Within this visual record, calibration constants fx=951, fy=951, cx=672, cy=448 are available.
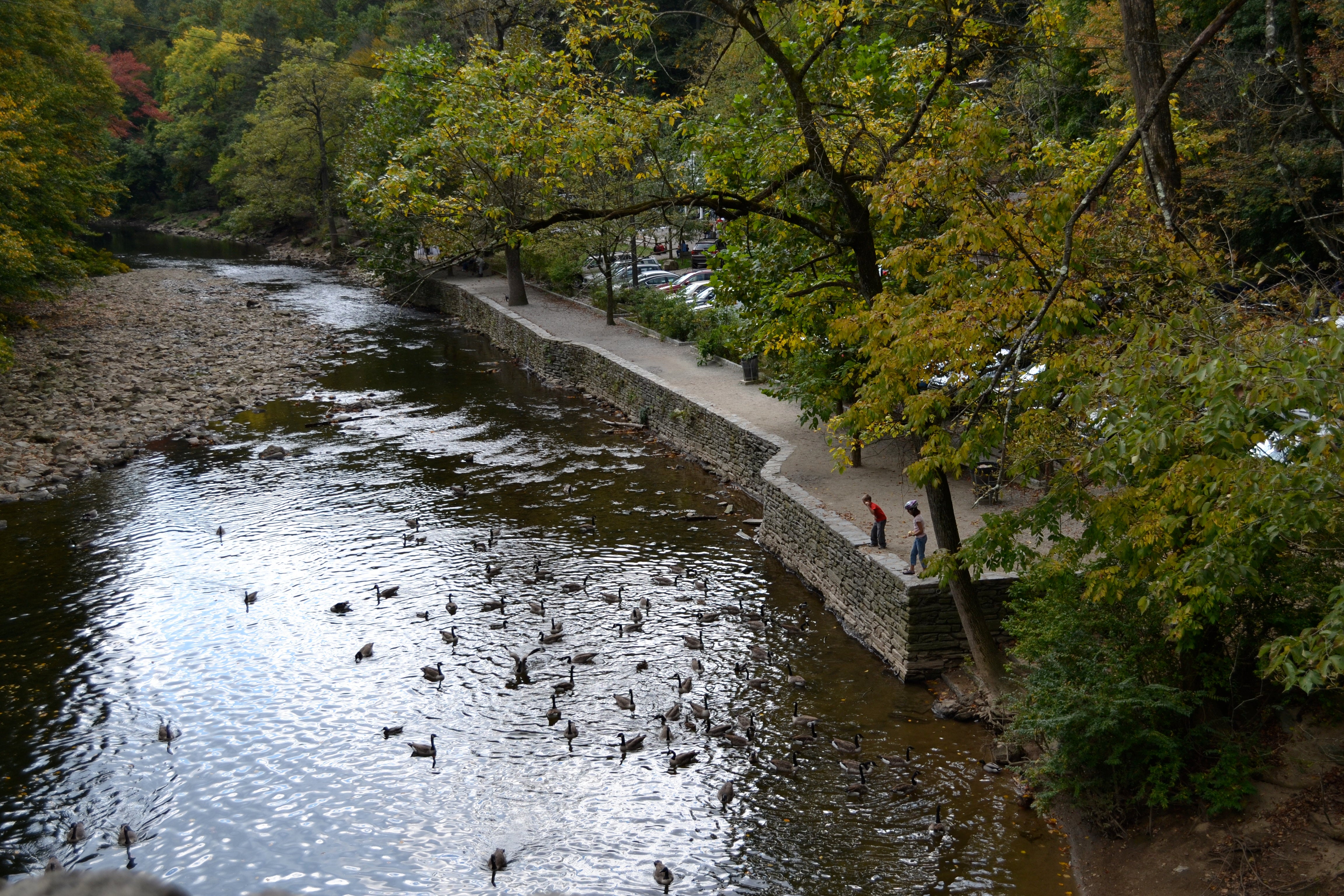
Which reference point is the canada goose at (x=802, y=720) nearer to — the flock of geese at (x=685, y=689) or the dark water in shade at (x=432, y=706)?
the flock of geese at (x=685, y=689)

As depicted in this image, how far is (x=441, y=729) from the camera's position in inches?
476

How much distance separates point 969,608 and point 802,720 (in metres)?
2.54

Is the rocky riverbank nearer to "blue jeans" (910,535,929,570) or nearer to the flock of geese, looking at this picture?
the flock of geese

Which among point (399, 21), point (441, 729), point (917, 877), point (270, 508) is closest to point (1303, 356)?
point (917, 877)

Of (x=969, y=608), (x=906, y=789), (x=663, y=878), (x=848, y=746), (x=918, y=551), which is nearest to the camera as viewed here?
(x=663, y=878)

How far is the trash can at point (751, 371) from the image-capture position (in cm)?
2456

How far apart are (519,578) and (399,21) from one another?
57.9 metres

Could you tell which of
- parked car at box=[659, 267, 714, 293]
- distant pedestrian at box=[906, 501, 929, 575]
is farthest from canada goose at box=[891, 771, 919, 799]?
parked car at box=[659, 267, 714, 293]

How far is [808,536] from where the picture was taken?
628 inches

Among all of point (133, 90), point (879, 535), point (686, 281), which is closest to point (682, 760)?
point (879, 535)

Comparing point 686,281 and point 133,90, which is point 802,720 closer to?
point 686,281

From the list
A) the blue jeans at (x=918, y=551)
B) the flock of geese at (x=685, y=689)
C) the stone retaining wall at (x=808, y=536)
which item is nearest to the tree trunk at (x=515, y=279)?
the stone retaining wall at (x=808, y=536)

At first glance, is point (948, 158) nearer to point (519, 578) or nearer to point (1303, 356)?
point (1303, 356)

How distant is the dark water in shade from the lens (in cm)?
978
